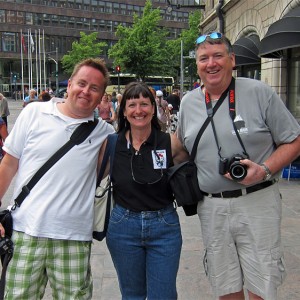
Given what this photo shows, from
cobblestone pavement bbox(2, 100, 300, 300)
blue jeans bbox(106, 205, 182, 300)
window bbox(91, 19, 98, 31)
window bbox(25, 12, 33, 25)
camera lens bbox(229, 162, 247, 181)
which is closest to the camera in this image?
camera lens bbox(229, 162, 247, 181)

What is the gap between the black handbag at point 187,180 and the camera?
2576 millimetres

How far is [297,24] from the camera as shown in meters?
7.96

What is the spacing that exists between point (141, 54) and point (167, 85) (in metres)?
16.9

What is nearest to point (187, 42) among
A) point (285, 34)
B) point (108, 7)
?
point (285, 34)

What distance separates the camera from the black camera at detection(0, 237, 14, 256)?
241cm

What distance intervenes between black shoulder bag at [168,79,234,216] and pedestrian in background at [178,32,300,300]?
30 millimetres

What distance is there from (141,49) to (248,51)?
22.5m

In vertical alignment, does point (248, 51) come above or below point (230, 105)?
above

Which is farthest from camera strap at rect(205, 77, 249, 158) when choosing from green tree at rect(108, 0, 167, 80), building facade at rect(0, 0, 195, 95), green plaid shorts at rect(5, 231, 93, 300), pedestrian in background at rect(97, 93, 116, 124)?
building facade at rect(0, 0, 195, 95)

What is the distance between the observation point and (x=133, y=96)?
8.82 feet

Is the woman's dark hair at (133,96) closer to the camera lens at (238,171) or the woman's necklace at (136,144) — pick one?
the woman's necklace at (136,144)

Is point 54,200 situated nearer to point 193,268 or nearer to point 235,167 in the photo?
point 235,167

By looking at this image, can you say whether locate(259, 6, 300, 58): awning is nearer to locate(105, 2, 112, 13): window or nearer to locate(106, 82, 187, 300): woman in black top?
locate(106, 82, 187, 300): woman in black top

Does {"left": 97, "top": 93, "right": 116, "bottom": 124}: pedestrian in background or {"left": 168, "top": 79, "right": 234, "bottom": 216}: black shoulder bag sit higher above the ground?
{"left": 97, "top": 93, "right": 116, "bottom": 124}: pedestrian in background
